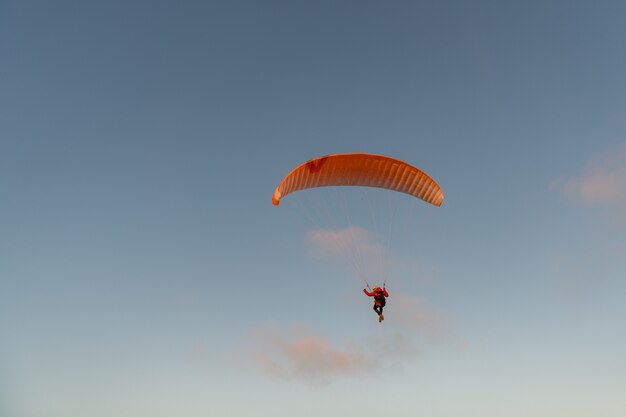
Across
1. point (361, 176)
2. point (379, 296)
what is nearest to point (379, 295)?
point (379, 296)

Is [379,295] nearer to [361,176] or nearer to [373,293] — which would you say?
[373,293]

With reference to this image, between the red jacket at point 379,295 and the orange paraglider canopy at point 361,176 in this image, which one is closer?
the orange paraglider canopy at point 361,176

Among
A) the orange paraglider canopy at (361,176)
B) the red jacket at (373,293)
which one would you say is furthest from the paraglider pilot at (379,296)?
the orange paraglider canopy at (361,176)

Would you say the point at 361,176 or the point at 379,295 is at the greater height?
the point at 361,176

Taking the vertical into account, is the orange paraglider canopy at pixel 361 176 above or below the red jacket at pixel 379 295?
above

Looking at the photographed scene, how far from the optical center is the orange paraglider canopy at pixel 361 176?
65.8 feet

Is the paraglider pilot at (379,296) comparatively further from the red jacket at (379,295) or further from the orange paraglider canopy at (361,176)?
the orange paraglider canopy at (361,176)

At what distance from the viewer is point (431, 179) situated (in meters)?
21.2

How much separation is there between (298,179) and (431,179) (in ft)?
20.1

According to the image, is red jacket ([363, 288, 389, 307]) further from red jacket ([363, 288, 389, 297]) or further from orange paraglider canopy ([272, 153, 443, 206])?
orange paraglider canopy ([272, 153, 443, 206])

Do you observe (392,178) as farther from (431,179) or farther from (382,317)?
(382,317)

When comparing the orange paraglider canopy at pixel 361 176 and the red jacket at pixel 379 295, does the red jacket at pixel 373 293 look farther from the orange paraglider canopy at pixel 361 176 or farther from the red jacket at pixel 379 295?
the orange paraglider canopy at pixel 361 176

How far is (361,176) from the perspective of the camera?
21.5 metres

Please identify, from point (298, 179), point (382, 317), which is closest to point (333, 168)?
point (298, 179)
